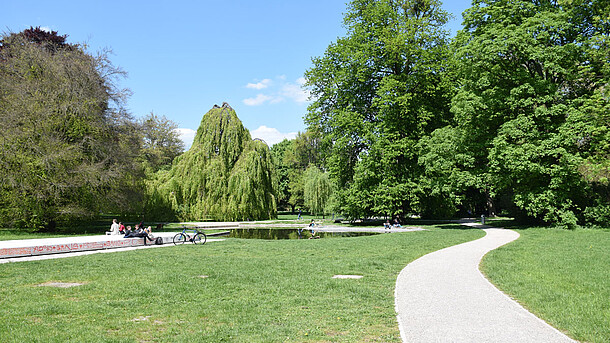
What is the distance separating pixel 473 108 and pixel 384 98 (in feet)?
19.9

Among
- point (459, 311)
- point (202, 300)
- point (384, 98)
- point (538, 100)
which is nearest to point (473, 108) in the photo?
point (538, 100)

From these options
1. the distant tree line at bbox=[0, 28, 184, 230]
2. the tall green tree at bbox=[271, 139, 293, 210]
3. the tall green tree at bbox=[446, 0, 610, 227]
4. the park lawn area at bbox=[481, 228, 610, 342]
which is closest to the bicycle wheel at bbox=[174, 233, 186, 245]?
the distant tree line at bbox=[0, 28, 184, 230]

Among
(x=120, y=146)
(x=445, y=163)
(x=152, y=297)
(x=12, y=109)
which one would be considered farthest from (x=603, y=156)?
(x=12, y=109)

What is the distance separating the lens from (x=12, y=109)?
23469 millimetres

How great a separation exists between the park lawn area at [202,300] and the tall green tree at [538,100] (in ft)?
43.7

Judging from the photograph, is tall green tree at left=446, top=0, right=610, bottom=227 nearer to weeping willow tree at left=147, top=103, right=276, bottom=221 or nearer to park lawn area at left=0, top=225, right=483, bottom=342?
park lawn area at left=0, top=225, right=483, bottom=342

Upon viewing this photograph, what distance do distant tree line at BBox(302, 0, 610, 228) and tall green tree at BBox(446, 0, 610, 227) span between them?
8 cm

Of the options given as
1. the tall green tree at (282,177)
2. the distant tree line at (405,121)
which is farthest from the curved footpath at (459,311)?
the tall green tree at (282,177)

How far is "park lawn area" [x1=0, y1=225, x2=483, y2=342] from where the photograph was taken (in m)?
5.54

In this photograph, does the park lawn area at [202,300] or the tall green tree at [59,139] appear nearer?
the park lawn area at [202,300]

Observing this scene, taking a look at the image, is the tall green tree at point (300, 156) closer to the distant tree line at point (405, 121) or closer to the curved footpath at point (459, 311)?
the distant tree line at point (405, 121)

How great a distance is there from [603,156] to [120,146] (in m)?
28.4

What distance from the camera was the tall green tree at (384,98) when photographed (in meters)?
29.1

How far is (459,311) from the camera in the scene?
6.50m
